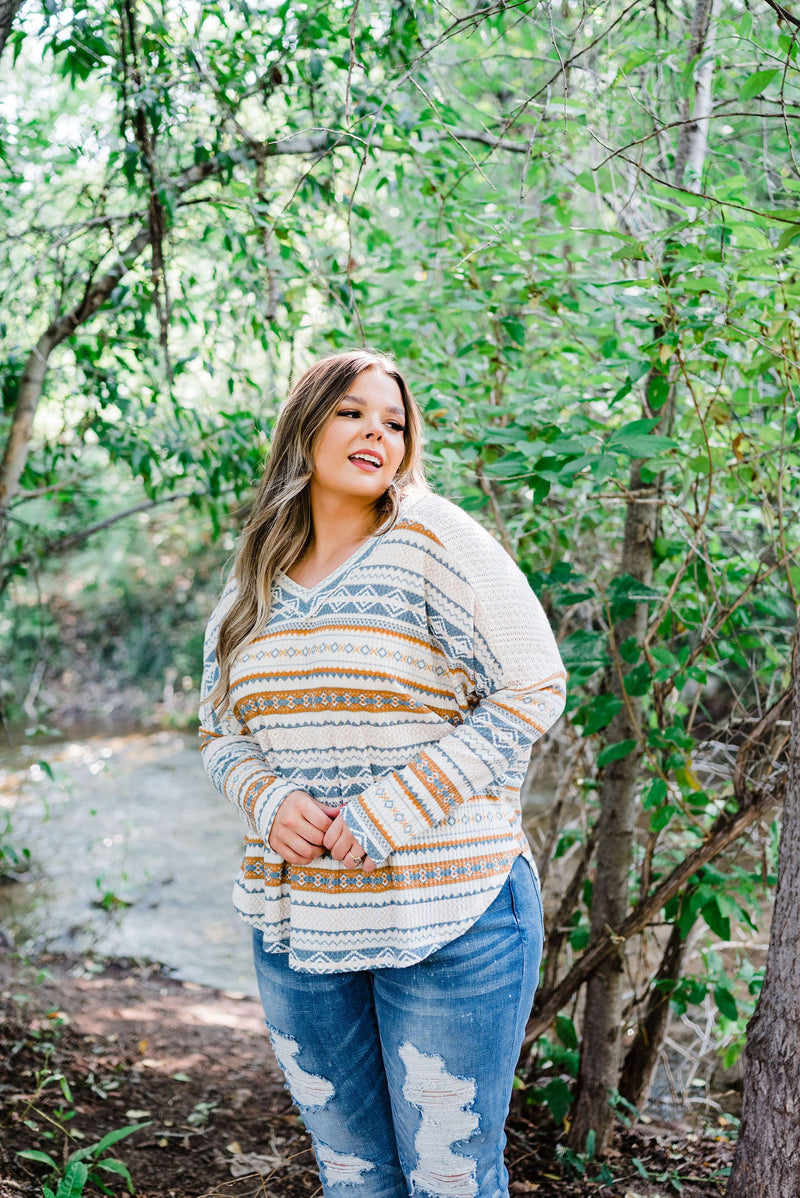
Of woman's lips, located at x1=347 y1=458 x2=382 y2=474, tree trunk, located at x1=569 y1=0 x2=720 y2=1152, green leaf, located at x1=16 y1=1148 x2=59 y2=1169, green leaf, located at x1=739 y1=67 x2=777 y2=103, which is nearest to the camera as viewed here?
green leaf, located at x1=739 y1=67 x2=777 y2=103

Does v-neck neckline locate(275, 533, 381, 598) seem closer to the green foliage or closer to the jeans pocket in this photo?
the jeans pocket

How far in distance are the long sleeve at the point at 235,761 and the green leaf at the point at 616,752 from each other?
0.84 metres

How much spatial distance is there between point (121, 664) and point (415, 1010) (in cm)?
850

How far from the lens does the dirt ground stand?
6.59 ft

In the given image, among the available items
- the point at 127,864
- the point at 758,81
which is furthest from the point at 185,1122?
the point at 127,864

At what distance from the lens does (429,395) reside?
7.25ft

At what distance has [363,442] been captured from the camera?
1473 mm

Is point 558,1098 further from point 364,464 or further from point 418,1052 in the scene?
point 364,464

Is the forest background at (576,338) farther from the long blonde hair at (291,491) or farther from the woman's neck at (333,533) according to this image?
the woman's neck at (333,533)

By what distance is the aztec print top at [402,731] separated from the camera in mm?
1267

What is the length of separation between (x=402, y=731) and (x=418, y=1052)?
442 millimetres

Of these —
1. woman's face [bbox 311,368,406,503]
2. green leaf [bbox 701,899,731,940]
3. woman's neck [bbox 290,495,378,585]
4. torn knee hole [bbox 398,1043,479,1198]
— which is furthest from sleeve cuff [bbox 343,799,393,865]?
green leaf [bbox 701,899,731,940]

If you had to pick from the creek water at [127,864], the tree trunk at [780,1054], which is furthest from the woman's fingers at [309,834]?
the creek water at [127,864]

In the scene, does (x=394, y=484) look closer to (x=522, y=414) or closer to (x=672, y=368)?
(x=522, y=414)
